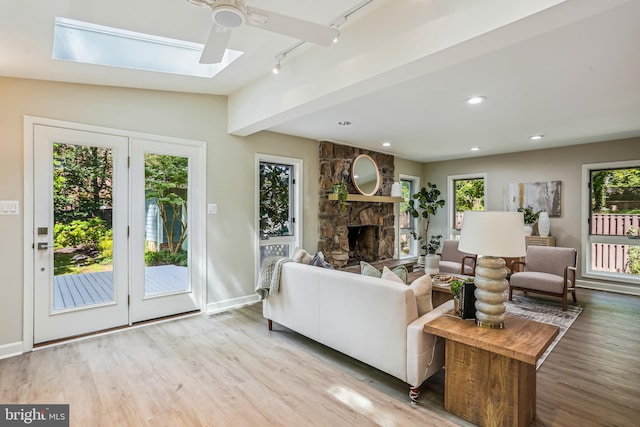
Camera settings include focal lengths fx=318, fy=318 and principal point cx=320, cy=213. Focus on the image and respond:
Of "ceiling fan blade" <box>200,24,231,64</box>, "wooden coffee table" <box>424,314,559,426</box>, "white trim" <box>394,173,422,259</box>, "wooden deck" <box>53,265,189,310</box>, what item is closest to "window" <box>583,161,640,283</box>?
"white trim" <box>394,173,422,259</box>

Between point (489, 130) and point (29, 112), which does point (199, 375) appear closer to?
point (29, 112)

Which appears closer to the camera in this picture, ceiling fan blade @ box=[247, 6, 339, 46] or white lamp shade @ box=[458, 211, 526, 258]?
ceiling fan blade @ box=[247, 6, 339, 46]

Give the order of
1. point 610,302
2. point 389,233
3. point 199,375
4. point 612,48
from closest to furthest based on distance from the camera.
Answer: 1. point 612,48
2. point 199,375
3. point 610,302
4. point 389,233

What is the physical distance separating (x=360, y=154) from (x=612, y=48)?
3.94 meters

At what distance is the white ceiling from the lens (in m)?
1.87

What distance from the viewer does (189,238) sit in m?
3.94

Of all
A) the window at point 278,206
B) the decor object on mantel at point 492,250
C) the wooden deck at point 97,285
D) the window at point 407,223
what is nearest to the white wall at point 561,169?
the window at point 407,223

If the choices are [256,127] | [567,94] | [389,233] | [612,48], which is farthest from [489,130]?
[256,127]

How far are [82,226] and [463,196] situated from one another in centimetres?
701

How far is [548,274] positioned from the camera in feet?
14.7

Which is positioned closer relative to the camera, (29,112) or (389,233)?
(29,112)

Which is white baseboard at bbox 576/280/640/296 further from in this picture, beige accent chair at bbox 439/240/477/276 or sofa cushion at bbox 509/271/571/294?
beige accent chair at bbox 439/240/477/276

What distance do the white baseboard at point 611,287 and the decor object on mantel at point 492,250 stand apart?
4846 millimetres

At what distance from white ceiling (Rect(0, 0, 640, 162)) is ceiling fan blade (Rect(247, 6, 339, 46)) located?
20.3 inches
